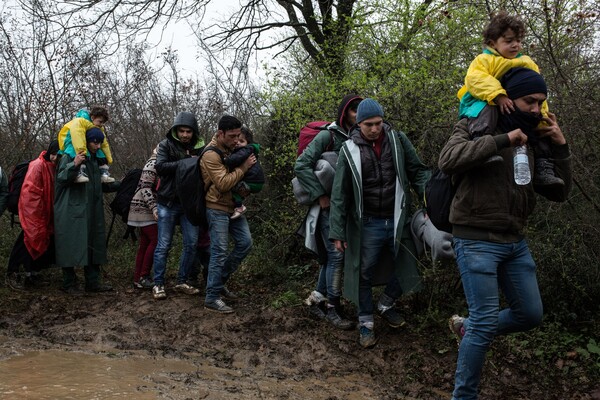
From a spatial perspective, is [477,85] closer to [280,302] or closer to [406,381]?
[406,381]

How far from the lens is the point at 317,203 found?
566 centimetres

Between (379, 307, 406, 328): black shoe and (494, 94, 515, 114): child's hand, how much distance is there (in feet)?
7.95

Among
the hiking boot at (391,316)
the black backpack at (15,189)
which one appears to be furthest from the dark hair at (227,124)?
the black backpack at (15,189)

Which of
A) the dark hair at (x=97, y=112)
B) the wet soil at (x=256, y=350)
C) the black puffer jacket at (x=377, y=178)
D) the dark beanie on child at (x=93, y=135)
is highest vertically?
the dark hair at (x=97, y=112)

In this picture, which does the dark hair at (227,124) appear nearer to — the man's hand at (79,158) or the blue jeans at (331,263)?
the blue jeans at (331,263)

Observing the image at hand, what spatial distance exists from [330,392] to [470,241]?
1.56 m

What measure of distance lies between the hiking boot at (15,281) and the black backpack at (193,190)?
2.53m

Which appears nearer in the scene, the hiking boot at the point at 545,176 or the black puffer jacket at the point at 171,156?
the hiking boot at the point at 545,176

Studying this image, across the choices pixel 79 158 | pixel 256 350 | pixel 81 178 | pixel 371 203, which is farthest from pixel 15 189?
pixel 371 203

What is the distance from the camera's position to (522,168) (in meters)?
3.31

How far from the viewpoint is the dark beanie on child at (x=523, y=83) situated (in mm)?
3354

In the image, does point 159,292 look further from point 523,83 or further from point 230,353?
point 523,83

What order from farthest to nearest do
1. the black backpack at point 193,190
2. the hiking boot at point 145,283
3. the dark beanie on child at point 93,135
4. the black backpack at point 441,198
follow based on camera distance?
1. the hiking boot at point 145,283
2. the dark beanie on child at point 93,135
3. the black backpack at point 193,190
4. the black backpack at point 441,198

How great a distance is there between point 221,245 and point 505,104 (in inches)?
137
